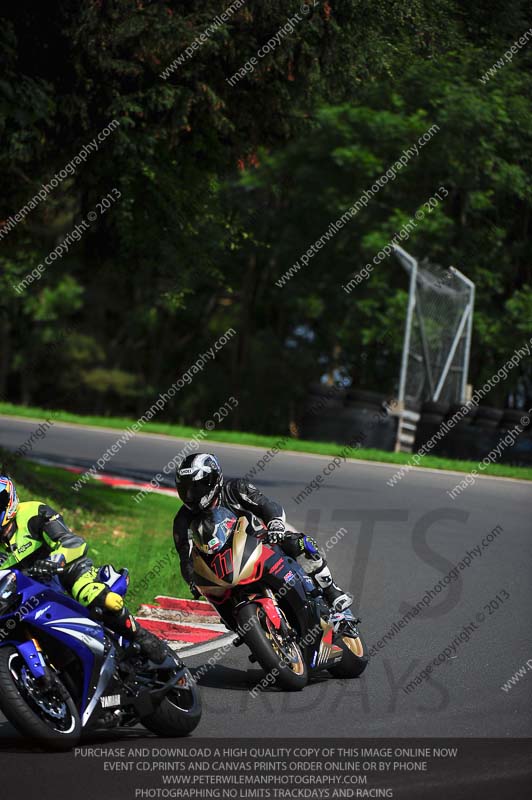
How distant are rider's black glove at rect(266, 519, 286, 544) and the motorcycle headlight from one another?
2252 millimetres

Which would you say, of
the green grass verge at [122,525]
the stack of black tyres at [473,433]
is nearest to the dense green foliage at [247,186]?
the green grass verge at [122,525]

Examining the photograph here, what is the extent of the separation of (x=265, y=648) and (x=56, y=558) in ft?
5.77

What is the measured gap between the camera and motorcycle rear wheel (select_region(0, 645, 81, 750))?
6.09m

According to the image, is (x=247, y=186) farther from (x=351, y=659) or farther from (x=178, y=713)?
(x=178, y=713)

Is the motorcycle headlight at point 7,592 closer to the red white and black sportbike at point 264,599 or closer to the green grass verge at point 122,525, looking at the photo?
the red white and black sportbike at point 264,599

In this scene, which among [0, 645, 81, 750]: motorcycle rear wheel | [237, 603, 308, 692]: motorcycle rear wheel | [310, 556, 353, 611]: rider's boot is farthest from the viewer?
[310, 556, 353, 611]: rider's boot

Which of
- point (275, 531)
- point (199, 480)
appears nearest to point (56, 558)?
point (199, 480)

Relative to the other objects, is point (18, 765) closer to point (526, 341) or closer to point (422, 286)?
point (422, 286)

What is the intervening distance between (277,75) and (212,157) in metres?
1.51

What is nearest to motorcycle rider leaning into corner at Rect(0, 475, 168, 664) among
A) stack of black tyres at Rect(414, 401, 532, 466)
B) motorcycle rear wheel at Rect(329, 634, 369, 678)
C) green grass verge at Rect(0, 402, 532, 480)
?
motorcycle rear wheel at Rect(329, 634, 369, 678)

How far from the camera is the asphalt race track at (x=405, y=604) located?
7422 millimetres

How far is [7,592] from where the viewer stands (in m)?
6.32

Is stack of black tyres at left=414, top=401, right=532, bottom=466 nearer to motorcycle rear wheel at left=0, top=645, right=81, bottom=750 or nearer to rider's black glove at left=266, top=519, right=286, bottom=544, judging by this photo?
rider's black glove at left=266, top=519, right=286, bottom=544

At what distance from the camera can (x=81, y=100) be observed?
1434 cm
